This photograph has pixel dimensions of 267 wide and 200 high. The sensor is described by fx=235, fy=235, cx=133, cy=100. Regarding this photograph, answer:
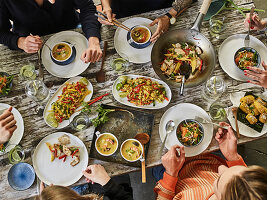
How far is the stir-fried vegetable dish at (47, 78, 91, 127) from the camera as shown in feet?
7.25

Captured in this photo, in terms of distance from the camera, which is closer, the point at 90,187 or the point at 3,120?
the point at 3,120

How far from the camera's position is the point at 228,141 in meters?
2.15

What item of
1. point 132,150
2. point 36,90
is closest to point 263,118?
point 132,150

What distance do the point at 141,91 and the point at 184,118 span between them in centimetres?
49

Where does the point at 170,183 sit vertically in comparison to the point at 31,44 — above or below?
below

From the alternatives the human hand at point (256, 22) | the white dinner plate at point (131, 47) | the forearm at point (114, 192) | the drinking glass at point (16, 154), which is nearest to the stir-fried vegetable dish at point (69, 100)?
the drinking glass at point (16, 154)

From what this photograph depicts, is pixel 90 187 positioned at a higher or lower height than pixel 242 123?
lower

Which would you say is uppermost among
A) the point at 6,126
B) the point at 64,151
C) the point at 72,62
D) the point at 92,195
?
the point at 72,62

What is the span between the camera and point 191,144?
85.0 inches

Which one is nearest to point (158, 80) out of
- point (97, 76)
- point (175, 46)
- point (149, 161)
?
point (175, 46)

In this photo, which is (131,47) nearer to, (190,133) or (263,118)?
(190,133)

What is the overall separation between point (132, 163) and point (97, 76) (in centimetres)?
92

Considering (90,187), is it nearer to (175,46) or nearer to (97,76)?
(97,76)

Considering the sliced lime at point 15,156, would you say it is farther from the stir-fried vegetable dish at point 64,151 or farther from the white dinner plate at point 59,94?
the white dinner plate at point 59,94
